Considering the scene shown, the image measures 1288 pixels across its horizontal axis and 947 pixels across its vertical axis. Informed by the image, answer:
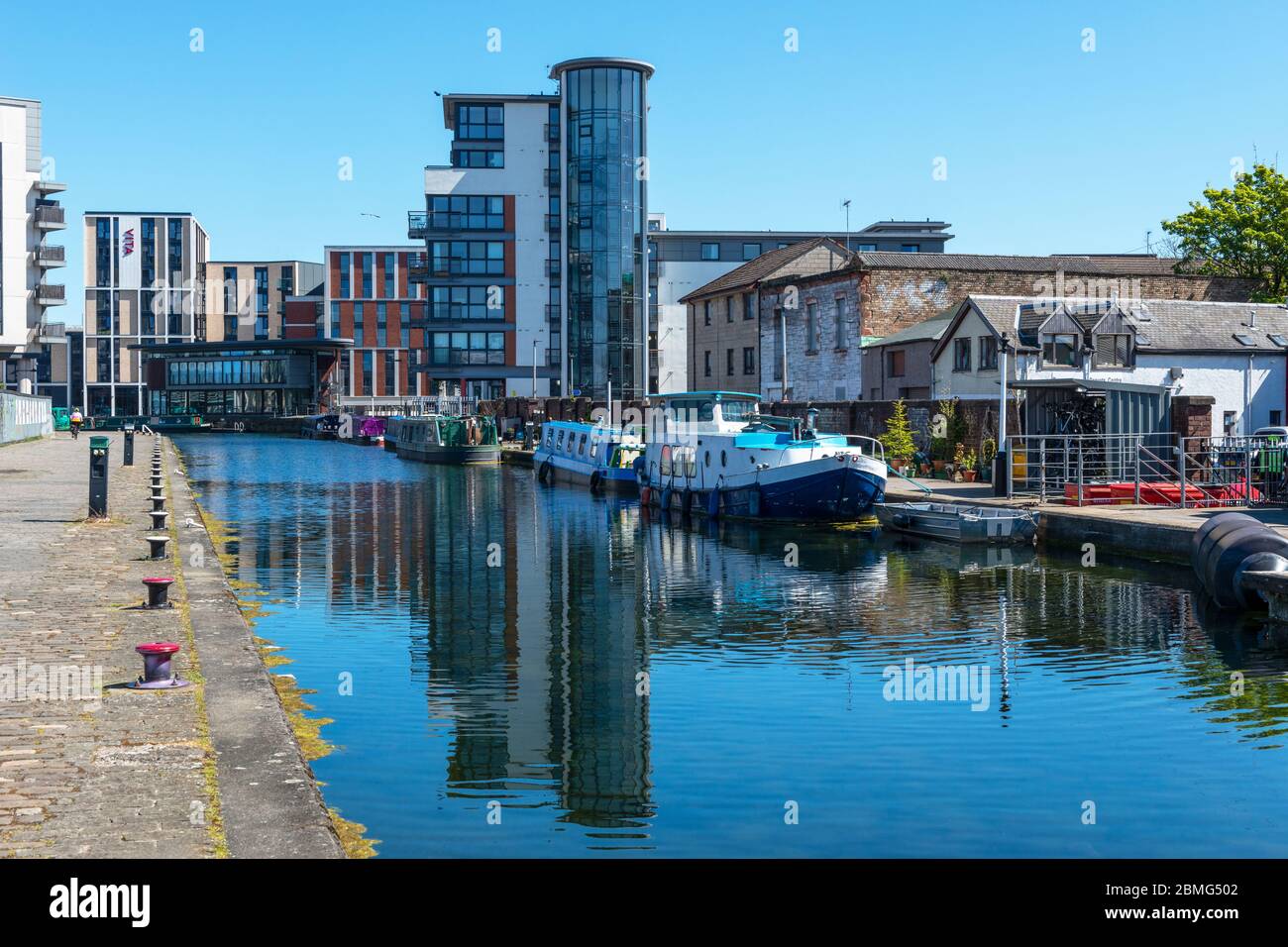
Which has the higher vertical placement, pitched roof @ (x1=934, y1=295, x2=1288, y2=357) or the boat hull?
pitched roof @ (x1=934, y1=295, x2=1288, y2=357)

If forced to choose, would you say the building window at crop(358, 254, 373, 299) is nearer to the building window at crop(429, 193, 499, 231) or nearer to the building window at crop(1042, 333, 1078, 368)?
the building window at crop(429, 193, 499, 231)

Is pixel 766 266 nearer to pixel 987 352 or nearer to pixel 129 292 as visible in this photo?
pixel 987 352

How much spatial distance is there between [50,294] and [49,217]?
16.5 ft

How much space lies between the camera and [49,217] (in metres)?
A: 85.9

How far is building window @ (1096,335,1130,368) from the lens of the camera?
1622 inches

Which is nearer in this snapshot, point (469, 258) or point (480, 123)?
point (469, 258)

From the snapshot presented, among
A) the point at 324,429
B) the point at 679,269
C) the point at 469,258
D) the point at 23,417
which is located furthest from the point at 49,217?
the point at 679,269

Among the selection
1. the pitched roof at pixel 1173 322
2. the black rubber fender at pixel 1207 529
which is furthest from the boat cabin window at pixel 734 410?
the black rubber fender at pixel 1207 529

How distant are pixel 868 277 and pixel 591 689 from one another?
4392 cm

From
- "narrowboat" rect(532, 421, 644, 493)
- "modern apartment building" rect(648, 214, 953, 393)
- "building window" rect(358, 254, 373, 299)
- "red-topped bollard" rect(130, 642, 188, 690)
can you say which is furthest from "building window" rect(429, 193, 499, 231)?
"red-topped bollard" rect(130, 642, 188, 690)

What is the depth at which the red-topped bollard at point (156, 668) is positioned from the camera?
452 inches

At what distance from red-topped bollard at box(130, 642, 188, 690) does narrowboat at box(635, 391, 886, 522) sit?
22423 mm

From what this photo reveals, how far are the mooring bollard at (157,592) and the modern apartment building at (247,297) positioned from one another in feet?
501
